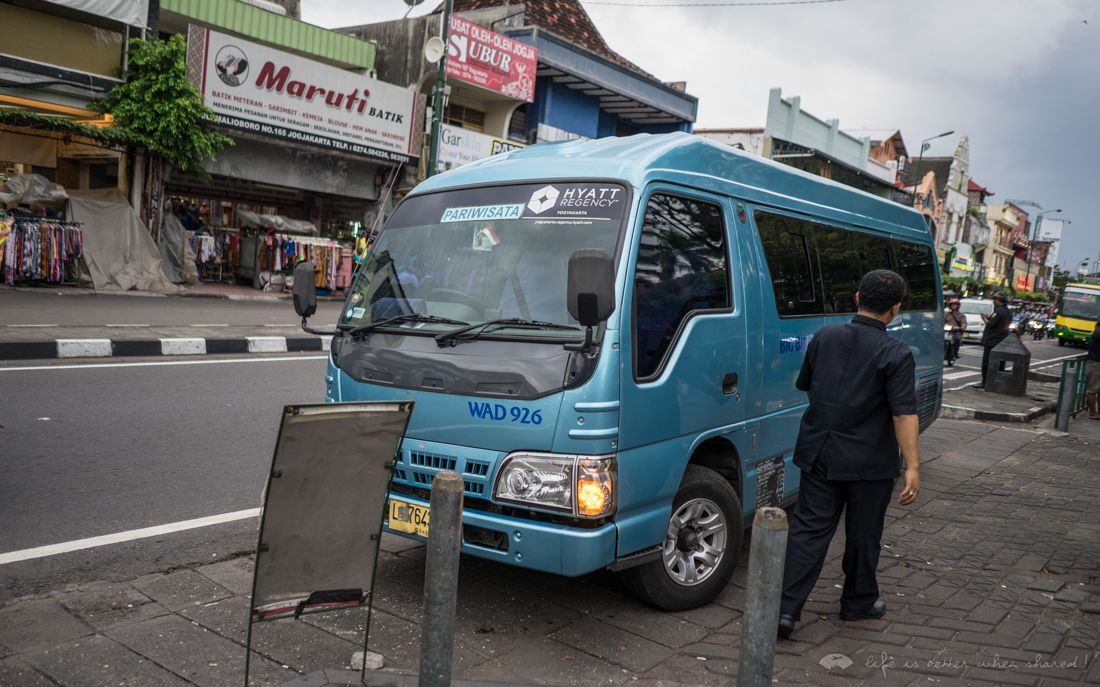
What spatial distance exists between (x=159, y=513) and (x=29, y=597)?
120 centimetres

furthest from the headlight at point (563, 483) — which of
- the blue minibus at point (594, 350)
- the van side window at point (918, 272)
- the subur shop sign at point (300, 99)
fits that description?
the subur shop sign at point (300, 99)

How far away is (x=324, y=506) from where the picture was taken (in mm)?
3080

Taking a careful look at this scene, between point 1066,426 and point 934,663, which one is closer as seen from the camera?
point 934,663

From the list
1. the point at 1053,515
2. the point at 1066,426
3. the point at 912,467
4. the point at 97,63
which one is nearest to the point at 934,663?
the point at 912,467

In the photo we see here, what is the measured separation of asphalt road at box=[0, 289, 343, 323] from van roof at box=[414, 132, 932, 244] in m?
9.71

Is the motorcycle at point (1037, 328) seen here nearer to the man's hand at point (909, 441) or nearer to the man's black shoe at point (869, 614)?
the man's black shoe at point (869, 614)

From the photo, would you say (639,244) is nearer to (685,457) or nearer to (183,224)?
(685,457)

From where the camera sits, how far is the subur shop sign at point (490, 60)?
22.7 m

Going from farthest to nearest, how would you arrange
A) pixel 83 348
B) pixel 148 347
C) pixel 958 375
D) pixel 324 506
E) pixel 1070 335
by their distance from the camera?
pixel 1070 335 → pixel 958 375 → pixel 148 347 → pixel 83 348 → pixel 324 506

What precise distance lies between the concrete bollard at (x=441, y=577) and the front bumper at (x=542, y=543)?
75cm

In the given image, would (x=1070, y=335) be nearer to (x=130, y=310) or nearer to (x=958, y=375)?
(x=958, y=375)

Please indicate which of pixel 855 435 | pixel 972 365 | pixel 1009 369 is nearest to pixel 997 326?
pixel 1009 369

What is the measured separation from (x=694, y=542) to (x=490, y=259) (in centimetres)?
176

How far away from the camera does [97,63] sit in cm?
1695
